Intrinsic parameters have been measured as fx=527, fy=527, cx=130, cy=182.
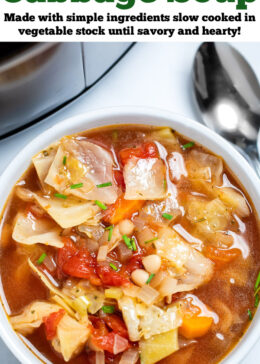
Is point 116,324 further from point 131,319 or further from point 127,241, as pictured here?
point 127,241

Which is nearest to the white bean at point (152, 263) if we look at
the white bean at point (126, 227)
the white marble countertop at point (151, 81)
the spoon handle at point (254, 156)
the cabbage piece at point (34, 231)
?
the white bean at point (126, 227)

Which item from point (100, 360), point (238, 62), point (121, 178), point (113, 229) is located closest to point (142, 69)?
point (238, 62)

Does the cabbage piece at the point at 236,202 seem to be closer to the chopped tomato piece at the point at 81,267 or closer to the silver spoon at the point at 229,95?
the silver spoon at the point at 229,95

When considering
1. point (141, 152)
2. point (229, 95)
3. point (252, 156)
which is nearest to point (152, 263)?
point (141, 152)

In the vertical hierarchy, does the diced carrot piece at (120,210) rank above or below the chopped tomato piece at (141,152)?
below

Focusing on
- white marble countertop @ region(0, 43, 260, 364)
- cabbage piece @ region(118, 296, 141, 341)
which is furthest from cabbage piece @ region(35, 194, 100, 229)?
white marble countertop @ region(0, 43, 260, 364)

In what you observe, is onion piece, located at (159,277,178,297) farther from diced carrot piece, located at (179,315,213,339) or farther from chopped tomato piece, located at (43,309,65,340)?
chopped tomato piece, located at (43,309,65,340)

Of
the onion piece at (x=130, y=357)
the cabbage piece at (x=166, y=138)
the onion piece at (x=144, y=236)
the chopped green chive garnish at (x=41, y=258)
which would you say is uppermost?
the cabbage piece at (x=166, y=138)

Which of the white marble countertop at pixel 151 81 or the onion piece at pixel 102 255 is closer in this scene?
the onion piece at pixel 102 255
